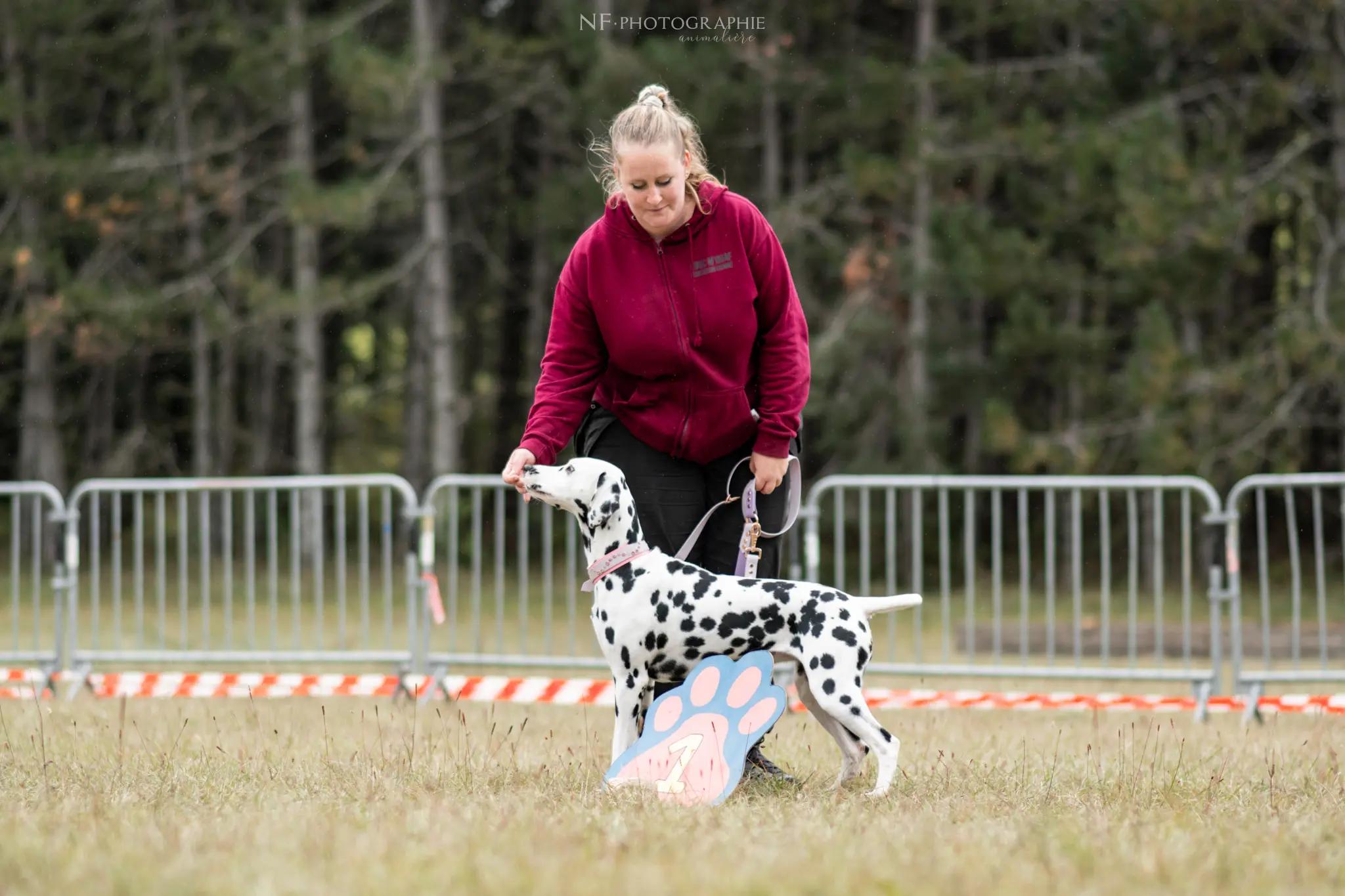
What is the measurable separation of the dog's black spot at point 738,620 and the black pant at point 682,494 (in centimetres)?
42

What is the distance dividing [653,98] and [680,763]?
1983mm

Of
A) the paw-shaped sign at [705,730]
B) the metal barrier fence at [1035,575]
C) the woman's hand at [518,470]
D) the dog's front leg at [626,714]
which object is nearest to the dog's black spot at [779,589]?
the paw-shaped sign at [705,730]

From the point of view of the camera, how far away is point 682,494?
4828mm

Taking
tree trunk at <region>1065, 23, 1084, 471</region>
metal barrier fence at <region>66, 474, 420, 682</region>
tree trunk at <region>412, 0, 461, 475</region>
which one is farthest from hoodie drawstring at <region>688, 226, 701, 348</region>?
tree trunk at <region>412, 0, 461, 475</region>

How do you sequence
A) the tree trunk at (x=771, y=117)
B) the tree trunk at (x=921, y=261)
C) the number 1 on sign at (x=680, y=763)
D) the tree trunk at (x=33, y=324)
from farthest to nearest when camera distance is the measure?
the tree trunk at (x=33, y=324), the tree trunk at (x=771, y=117), the tree trunk at (x=921, y=261), the number 1 on sign at (x=680, y=763)

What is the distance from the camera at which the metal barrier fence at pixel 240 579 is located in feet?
28.4

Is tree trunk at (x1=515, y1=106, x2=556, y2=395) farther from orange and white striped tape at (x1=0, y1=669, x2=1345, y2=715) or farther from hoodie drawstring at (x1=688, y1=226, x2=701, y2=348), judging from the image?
hoodie drawstring at (x1=688, y1=226, x2=701, y2=348)

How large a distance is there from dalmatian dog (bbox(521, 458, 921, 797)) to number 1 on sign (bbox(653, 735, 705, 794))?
196 millimetres

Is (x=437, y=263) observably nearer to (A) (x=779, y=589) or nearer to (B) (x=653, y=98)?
(B) (x=653, y=98)

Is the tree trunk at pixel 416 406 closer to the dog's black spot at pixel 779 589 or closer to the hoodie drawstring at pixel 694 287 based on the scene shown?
the hoodie drawstring at pixel 694 287

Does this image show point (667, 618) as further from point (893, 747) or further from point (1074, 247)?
point (1074, 247)

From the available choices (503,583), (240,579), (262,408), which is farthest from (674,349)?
(262,408)

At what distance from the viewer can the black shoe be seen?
4719mm

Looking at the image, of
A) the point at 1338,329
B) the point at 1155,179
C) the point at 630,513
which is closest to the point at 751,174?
the point at 1155,179
